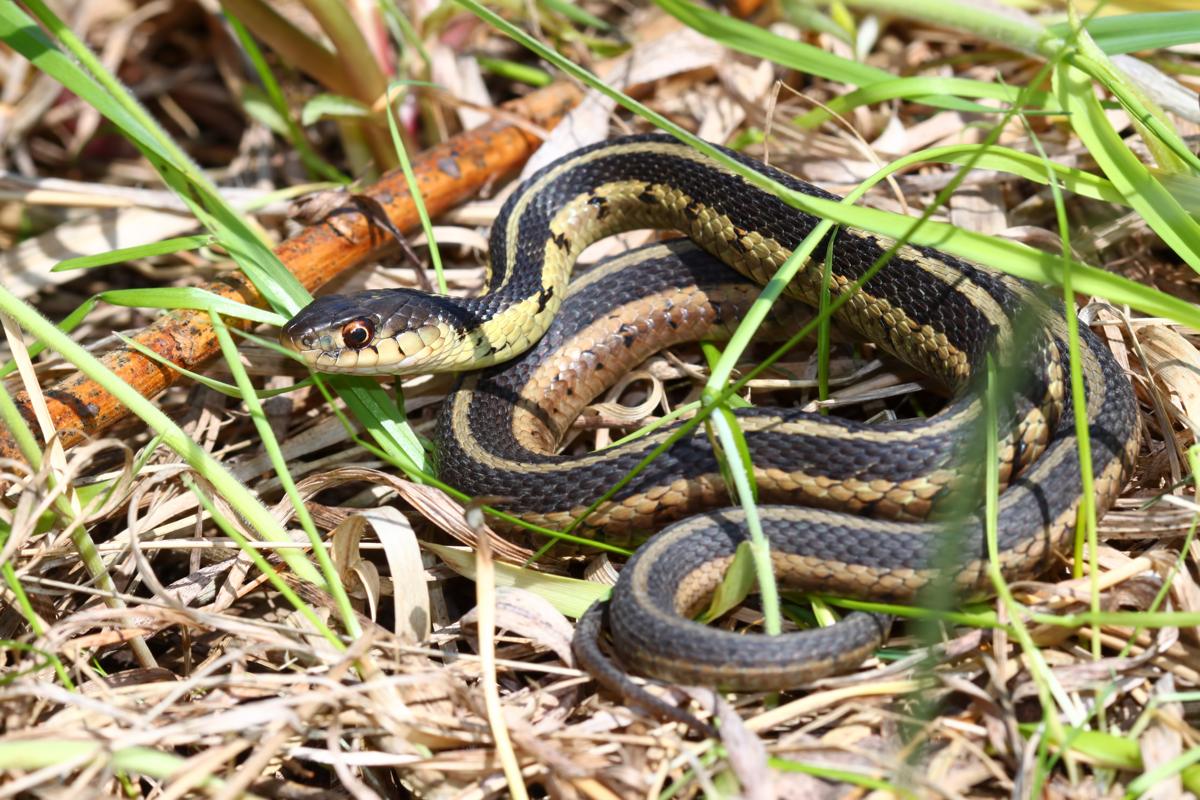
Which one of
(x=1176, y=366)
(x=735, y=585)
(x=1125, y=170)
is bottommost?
(x=735, y=585)

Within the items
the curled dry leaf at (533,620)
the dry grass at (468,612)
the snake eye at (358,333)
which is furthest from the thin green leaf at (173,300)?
the curled dry leaf at (533,620)

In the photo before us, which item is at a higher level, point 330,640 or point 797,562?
point 797,562

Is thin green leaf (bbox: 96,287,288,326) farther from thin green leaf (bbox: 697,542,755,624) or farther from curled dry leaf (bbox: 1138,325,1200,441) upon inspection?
curled dry leaf (bbox: 1138,325,1200,441)

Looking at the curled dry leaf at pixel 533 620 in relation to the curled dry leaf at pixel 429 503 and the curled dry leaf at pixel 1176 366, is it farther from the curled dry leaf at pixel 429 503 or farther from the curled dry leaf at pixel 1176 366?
the curled dry leaf at pixel 1176 366

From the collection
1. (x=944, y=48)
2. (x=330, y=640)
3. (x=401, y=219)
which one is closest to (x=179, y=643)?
(x=330, y=640)


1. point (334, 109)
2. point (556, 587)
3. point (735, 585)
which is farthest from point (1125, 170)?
point (334, 109)

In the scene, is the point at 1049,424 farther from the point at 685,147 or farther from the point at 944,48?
the point at 944,48

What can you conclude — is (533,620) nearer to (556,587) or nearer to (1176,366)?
(556,587)
